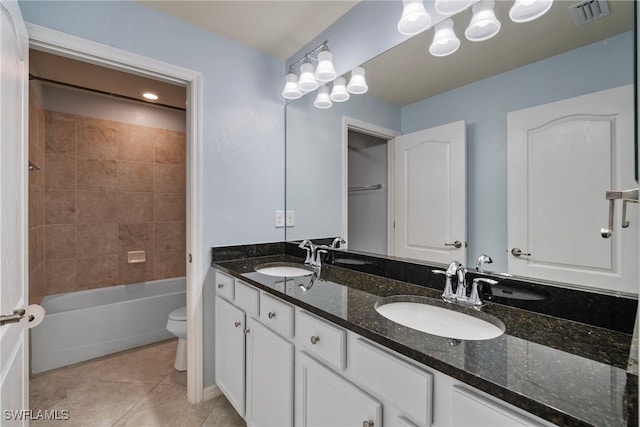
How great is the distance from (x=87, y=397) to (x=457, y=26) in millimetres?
2850

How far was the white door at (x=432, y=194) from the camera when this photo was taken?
1225mm

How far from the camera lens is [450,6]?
1201 millimetres

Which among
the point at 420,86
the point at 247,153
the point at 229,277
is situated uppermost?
the point at 420,86

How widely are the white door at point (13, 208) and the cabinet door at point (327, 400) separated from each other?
87cm

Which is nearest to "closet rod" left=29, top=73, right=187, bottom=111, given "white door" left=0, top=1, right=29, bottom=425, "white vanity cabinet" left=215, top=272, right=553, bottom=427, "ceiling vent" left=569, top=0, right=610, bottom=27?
"white door" left=0, top=1, right=29, bottom=425

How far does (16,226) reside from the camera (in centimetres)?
107

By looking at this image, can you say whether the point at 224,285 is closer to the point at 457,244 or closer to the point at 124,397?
the point at 124,397

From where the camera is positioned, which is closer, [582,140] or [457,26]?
[582,140]

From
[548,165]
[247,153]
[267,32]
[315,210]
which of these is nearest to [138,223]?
[247,153]

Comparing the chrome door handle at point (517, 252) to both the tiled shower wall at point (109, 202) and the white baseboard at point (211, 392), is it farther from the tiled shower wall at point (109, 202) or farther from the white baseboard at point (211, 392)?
the tiled shower wall at point (109, 202)

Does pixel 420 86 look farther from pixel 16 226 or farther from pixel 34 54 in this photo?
pixel 34 54

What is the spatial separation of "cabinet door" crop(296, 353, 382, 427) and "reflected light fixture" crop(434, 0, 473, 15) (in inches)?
56.9

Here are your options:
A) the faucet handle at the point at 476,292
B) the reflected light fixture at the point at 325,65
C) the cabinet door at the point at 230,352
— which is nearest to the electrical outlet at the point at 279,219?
the cabinet door at the point at 230,352

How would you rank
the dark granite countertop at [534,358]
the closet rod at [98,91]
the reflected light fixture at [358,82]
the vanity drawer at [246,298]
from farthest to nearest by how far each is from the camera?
the closet rod at [98,91] < the reflected light fixture at [358,82] < the vanity drawer at [246,298] < the dark granite countertop at [534,358]
